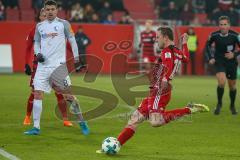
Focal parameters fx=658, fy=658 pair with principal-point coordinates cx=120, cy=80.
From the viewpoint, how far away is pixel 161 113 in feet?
31.9

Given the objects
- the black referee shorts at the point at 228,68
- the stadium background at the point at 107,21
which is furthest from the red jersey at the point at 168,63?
the stadium background at the point at 107,21

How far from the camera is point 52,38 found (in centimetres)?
1163

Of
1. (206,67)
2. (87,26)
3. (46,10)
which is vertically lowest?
(206,67)

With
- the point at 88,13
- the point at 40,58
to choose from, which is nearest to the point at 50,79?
the point at 40,58

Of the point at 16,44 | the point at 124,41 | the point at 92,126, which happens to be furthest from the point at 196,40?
the point at 92,126

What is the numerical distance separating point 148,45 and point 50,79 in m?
17.9

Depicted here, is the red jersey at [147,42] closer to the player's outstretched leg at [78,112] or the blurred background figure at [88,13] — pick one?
the blurred background figure at [88,13]

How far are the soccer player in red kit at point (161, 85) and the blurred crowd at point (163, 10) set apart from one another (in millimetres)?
21044

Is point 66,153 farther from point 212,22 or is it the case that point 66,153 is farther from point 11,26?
point 212,22

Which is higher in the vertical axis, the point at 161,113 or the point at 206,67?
the point at 161,113

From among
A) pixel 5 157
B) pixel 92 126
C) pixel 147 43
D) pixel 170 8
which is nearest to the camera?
pixel 5 157

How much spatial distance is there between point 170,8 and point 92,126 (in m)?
19.6

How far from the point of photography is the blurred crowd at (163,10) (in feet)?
102

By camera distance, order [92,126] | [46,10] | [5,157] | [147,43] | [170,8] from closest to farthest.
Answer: [5,157], [46,10], [92,126], [147,43], [170,8]
